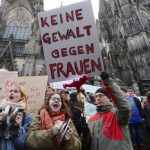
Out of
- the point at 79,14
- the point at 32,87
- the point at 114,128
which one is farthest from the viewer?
the point at 32,87

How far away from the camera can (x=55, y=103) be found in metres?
2.55

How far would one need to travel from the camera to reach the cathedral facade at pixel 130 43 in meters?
22.7

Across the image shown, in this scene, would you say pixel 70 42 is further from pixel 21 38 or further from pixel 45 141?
pixel 21 38

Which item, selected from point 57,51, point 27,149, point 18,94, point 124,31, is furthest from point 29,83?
point 124,31

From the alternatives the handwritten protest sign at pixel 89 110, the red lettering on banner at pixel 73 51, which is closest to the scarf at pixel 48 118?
the red lettering on banner at pixel 73 51

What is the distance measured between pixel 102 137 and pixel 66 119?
49 cm

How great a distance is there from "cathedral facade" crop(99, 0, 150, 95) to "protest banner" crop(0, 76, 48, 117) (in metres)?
17.2

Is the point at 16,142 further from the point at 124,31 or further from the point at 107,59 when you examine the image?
the point at 124,31

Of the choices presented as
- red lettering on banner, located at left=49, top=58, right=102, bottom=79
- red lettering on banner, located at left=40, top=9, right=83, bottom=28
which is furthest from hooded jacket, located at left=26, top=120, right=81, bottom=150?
red lettering on banner, located at left=40, top=9, right=83, bottom=28

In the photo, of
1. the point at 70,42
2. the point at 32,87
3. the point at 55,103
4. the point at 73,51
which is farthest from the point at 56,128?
the point at 32,87

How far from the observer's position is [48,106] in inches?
102

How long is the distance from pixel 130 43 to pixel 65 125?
23.9m

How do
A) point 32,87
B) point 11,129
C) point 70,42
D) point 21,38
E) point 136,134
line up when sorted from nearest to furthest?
point 11,129
point 70,42
point 32,87
point 136,134
point 21,38

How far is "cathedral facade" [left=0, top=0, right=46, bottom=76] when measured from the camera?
17.8 metres
